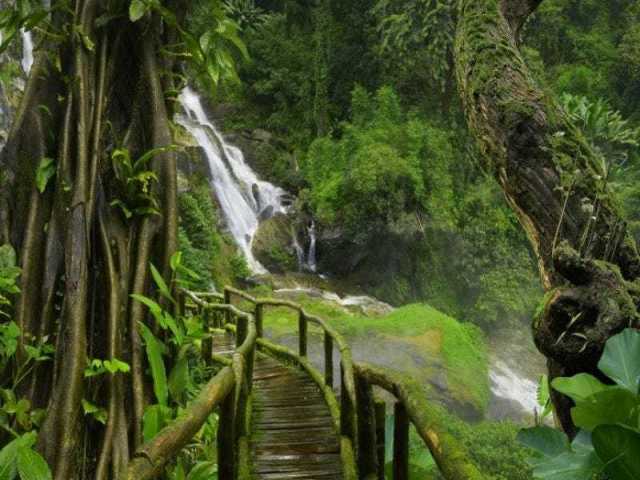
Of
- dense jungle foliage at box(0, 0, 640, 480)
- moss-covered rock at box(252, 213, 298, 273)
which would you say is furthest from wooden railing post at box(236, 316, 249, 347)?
moss-covered rock at box(252, 213, 298, 273)

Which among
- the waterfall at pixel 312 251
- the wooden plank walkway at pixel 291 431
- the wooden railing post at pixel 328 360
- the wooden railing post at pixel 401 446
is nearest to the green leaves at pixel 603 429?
the wooden railing post at pixel 401 446

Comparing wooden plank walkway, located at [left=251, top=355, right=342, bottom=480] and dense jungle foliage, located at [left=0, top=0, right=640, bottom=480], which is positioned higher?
dense jungle foliage, located at [left=0, top=0, right=640, bottom=480]

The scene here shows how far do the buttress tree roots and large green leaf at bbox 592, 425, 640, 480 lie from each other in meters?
2.30

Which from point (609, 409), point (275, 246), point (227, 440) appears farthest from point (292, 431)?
point (275, 246)

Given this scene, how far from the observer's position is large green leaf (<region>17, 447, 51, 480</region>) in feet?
5.56

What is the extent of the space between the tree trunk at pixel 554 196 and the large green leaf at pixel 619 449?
87 centimetres

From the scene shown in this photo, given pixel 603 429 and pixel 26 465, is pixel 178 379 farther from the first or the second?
pixel 603 429

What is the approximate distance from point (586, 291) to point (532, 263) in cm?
1641

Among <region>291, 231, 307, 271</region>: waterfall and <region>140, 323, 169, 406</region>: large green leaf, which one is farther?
<region>291, 231, 307, 271</region>: waterfall

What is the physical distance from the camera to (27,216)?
3068 millimetres

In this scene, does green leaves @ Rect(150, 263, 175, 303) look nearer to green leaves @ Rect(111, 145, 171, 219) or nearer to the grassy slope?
green leaves @ Rect(111, 145, 171, 219)

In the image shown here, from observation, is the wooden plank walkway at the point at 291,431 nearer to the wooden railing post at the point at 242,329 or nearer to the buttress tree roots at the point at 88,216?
the wooden railing post at the point at 242,329

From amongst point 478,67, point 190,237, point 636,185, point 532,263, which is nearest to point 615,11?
point 636,185

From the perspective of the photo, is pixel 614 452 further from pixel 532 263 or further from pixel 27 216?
pixel 532 263
